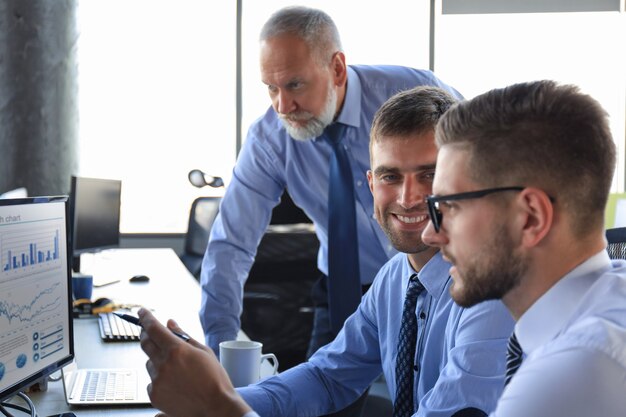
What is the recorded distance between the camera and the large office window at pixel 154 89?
7078mm

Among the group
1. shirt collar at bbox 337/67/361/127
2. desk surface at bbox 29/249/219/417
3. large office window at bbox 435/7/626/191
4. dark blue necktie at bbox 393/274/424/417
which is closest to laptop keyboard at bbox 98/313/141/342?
desk surface at bbox 29/249/219/417

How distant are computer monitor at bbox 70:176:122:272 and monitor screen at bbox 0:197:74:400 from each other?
1.92 metres

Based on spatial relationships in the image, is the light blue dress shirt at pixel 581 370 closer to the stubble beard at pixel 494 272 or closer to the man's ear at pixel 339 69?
the stubble beard at pixel 494 272

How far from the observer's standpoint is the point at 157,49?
7.12 metres

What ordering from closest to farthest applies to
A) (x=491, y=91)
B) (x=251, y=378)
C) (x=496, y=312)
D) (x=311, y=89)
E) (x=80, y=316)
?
(x=491, y=91) < (x=496, y=312) < (x=251, y=378) < (x=311, y=89) < (x=80, y=316)

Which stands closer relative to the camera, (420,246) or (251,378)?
(420,246)

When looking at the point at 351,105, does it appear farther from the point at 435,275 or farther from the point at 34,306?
the point at 34,306

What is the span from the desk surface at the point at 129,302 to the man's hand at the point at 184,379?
44 cm

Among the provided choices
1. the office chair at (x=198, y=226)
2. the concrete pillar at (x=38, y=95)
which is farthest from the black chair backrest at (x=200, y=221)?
the concrete pillar at (x=38, y=95)

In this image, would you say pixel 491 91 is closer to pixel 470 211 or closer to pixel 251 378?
pixel 470 211

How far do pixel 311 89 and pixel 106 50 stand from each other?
16.9 feet

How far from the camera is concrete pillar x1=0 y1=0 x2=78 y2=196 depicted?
16.5ft

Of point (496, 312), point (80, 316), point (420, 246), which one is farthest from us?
point (80, 316)

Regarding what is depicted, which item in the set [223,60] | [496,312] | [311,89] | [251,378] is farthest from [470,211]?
[223,60]
